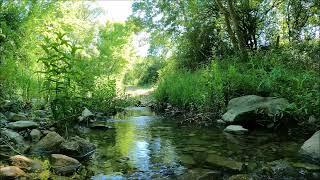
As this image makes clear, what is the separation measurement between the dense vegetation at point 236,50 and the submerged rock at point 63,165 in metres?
3.86

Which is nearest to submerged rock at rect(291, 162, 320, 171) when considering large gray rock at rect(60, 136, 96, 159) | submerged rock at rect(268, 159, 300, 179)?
submerged rock at rect(268, 159, 300, 179)

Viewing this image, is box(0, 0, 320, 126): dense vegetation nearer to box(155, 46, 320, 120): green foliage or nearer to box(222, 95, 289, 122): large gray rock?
box(155, 46, 320, 120): green foliage

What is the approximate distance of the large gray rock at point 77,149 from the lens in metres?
5.25

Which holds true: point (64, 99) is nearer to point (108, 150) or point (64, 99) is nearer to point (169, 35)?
point (108, 150)

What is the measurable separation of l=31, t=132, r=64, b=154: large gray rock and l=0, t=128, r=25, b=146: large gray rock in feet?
0.98

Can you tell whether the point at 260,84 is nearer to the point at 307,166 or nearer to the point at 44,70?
the point at 307,166

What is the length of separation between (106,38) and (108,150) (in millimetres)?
23834

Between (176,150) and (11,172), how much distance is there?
8.99 feet

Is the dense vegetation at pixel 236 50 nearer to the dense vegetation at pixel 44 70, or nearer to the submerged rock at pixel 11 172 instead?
the dense vegetation at pixel 44 70

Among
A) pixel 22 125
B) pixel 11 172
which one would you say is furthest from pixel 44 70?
pixel 11 172

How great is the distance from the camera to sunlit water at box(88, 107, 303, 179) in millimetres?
4526

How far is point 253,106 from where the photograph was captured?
7562mm

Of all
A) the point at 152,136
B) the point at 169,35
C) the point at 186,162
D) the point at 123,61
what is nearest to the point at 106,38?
the point at 123,61

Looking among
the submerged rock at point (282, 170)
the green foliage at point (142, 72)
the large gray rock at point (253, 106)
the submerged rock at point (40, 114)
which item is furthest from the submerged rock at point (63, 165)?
the green foliage at point (142, 72)
